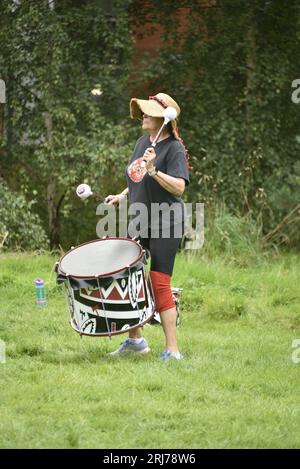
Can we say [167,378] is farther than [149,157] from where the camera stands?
No

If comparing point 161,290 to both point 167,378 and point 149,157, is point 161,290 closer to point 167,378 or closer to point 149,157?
point 167,378

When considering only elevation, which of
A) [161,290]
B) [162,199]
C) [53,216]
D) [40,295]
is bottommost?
[53,216]

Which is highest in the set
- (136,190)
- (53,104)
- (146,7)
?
(136,190)

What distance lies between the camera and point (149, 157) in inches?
216

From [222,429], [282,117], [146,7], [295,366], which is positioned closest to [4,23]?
[146,7]

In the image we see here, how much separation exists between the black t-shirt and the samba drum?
252mm

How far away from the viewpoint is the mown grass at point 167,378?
14.4ft

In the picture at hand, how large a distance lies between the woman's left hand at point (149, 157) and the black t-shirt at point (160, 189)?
0.84 feet

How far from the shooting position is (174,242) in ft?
19.2

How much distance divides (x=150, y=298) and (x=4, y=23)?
6.57 m

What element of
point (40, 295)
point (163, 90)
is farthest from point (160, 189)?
point (163, 90)

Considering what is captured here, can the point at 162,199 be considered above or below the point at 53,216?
above

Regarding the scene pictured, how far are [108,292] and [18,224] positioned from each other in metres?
5.33
